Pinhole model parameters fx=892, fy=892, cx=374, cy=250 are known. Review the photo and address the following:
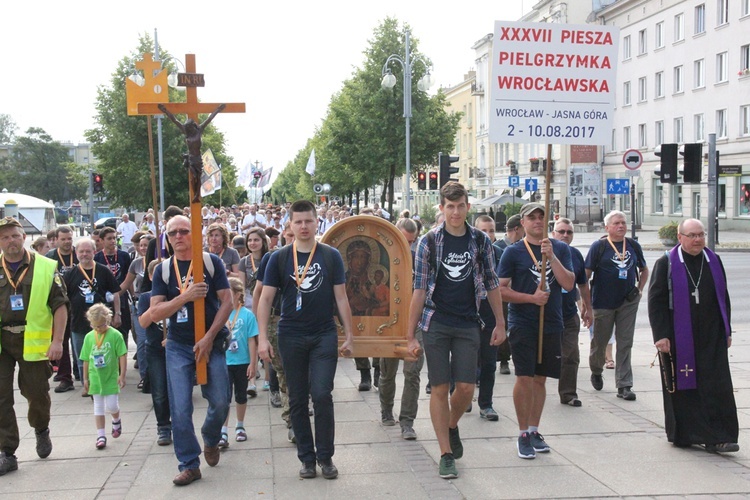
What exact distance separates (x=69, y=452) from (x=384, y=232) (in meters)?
3.21

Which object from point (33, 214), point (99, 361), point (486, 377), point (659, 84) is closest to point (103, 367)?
point (99, 361)

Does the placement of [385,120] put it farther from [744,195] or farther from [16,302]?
[16,302]

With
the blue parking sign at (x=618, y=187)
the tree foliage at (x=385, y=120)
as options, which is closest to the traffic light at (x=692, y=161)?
the blue parking sign at (x=618, y=187)

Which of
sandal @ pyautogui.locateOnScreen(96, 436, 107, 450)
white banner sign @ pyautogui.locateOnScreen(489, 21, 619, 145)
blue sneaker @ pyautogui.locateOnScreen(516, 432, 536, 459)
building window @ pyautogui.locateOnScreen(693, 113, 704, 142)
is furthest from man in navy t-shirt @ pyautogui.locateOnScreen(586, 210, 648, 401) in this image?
building window @ pyautogui.locateOnScreen(693, 113, 704, 142)

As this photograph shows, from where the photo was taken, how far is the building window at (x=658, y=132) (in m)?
55.4

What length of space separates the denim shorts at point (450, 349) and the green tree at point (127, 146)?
40.7m

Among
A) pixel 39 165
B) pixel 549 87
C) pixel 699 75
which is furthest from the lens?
pixel 39 165

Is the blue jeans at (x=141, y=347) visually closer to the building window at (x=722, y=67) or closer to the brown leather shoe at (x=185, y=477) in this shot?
the brown leather shoe at (x=185, y=477)

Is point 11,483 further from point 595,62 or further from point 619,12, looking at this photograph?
point 619,12

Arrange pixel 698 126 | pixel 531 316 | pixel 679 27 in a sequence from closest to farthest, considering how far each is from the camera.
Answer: pixel 531 316 < pixel 698 126 < pixel 679 27

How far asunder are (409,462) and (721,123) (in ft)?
153

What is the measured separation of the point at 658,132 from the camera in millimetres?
55906

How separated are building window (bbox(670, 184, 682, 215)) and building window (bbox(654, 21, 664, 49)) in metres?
8.92

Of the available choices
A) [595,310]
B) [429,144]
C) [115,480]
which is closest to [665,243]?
[429,144]
